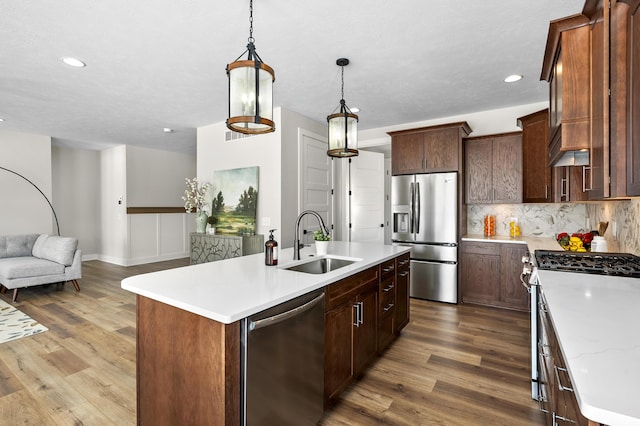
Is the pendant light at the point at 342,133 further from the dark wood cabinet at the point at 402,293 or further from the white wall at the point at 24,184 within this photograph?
the white wall at the point at 24,184

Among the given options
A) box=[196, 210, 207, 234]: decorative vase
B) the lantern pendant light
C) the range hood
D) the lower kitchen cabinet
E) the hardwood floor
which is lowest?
the hardwood floor

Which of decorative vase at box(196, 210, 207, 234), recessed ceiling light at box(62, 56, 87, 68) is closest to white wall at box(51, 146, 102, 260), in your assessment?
decorative vase at box(196, 210, 207, 234)

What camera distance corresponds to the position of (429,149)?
4.40 metres

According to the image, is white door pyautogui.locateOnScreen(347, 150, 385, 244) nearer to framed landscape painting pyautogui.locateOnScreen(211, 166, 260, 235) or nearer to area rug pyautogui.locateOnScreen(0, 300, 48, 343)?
framed landscape painting pyautogui.locateOnScreen(211, 166, 260, 235)

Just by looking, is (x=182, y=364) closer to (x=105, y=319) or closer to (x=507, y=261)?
(x=105, y=319)

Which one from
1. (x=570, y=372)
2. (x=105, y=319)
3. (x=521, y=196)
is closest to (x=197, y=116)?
(x=105, y=319)

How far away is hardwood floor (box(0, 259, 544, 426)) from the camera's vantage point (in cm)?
201

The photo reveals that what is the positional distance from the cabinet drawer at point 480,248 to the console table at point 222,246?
2739 millimetres

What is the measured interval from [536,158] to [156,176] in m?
7.25

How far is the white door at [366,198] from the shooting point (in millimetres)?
5473

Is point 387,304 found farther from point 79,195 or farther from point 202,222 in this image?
point 79,195

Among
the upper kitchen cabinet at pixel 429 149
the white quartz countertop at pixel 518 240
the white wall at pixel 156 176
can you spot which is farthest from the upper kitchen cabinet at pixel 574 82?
the white wall at pixel 156 176

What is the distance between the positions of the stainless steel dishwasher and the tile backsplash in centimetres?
259

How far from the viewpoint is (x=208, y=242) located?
4.74m
